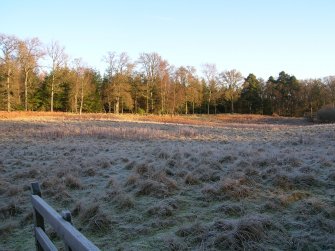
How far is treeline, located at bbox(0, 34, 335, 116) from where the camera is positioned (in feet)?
154

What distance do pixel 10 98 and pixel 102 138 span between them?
3202 cm

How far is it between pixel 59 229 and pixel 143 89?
2251 inches

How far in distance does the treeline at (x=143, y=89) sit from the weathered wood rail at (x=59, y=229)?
44.4m

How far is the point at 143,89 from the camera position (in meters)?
59.4

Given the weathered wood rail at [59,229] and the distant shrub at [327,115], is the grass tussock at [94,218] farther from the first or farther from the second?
the distant shrub at [327,115]

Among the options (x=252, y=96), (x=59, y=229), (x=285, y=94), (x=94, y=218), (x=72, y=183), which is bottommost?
(x=94, y=218)

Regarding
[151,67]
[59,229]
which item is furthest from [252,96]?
[59,229]

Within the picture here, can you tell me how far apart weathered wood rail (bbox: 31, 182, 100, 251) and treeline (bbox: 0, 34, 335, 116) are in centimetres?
4438

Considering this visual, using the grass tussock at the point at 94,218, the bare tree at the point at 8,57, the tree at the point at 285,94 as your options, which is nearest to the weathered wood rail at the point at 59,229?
the grass tussock at the point at 94,218

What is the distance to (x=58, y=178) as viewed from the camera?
8242 millimetres

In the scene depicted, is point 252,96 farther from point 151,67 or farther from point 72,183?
point 72,183

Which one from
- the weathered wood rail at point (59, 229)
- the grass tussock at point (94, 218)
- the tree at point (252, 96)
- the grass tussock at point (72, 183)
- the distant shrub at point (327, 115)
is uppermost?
the tree at point (252, 96)

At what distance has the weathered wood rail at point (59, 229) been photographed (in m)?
2.31

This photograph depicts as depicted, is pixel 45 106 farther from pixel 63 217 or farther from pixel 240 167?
pixel 63 217
